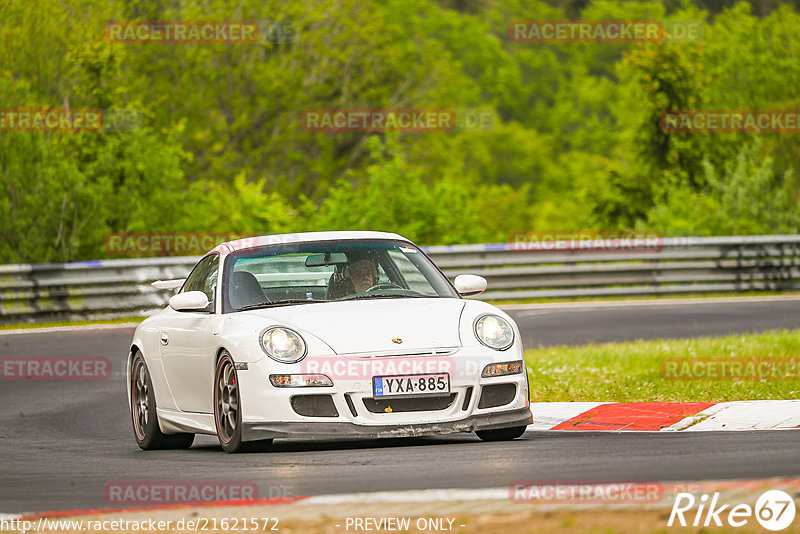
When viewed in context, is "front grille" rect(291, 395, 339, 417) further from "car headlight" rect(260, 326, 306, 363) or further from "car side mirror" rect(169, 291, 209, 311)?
"car side mirror" rect(169, 291, 209, 311)

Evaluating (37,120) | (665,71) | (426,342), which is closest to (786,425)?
(426,342)

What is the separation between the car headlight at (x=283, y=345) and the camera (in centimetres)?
863

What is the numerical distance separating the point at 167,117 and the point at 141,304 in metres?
23.7

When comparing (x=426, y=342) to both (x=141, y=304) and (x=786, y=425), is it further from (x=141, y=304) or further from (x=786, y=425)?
(x=141, y=304)

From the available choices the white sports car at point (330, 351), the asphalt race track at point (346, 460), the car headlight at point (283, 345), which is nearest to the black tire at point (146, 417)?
the white sports car at point (330, 351)

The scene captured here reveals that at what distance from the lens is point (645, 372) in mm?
12914

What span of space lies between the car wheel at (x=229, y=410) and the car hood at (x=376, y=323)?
1.32ft

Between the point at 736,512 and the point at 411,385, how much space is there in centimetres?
335

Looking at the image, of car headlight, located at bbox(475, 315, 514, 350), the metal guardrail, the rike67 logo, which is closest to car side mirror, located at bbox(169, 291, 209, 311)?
car headlight, located at bbox(475, 315, 514, 350)

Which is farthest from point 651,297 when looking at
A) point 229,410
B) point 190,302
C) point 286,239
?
point 229,410

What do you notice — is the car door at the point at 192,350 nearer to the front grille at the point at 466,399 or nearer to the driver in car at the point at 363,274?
the driver in car at the point at 363,274

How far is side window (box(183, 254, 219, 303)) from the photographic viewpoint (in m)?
10.0

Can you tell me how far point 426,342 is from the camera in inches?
342

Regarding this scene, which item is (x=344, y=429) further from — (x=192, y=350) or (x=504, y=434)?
(x=192, y=350)
